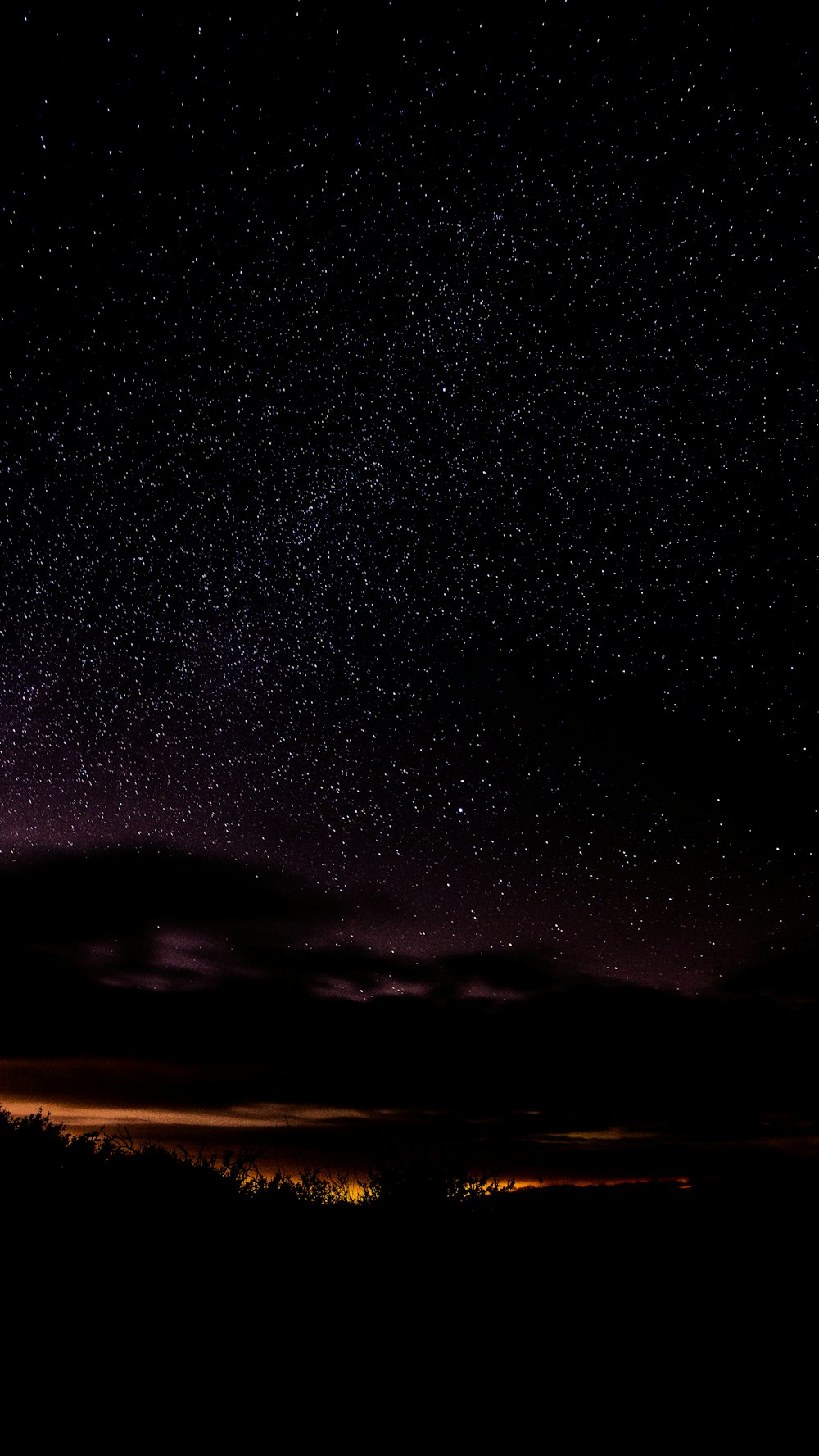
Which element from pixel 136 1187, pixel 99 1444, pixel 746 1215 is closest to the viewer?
pixel 99 1444

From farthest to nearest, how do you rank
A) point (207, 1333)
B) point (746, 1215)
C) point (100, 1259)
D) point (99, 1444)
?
point (746, 1215) < point (100, 1259) < point (207, 1333) < point (99, 1444)

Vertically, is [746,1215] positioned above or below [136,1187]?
above

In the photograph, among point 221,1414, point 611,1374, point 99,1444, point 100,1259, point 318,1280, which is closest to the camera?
point 99,1444

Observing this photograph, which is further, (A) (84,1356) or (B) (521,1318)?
(B) (521,1318)

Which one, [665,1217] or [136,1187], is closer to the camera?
[665,1217]

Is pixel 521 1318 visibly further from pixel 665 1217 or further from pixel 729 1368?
pixel 665 1217

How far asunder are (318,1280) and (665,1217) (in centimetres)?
239

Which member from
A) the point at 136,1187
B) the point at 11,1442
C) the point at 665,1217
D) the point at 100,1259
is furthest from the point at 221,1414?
the point at 136,1187

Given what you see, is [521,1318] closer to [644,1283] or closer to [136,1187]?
[644,1283]

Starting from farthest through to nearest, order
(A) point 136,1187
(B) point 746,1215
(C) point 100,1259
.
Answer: (A) point 136,1187 < (B) point 746,1215 < (C) point 100,1259

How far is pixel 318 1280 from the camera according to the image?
4512 millimetres

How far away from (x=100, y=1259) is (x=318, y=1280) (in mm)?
1394

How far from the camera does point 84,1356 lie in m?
3.63

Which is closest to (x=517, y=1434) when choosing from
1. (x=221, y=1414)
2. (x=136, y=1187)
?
(x=221, y=1414)
